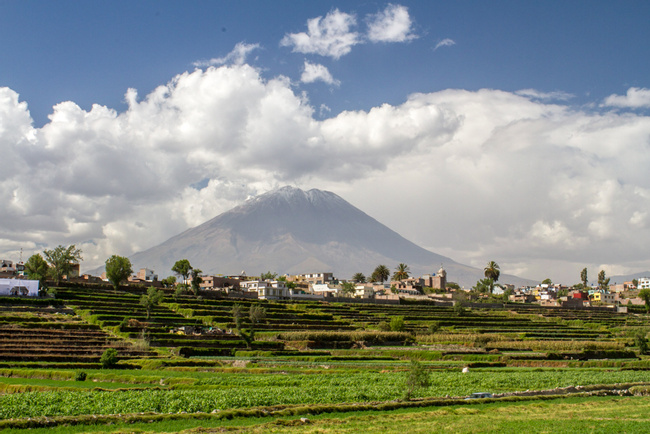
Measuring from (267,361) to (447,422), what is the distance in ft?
Result: 94.8

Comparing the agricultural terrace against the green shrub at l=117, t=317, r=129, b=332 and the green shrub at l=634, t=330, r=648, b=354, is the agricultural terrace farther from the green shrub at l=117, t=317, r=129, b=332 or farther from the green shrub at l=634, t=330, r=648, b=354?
the green shrub at l=634, t=330, r=648, b=354

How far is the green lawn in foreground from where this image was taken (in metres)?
20.9

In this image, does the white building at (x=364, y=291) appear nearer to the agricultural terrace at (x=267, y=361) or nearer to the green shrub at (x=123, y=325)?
the agricultural terrace at (x=267, y=361)

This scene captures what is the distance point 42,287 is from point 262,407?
80669 mm

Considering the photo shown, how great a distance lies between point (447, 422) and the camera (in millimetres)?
22969

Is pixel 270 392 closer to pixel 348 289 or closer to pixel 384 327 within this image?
pixel 384 327

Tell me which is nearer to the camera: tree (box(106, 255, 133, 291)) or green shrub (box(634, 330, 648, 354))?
green shrub (box(634, 330, 648, 354))

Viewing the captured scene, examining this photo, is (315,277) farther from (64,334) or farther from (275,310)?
(64,334)

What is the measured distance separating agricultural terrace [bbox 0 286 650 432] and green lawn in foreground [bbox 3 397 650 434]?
1.77ft

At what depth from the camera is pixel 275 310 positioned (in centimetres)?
9425

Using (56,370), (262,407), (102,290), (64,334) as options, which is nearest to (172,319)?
(64,334)

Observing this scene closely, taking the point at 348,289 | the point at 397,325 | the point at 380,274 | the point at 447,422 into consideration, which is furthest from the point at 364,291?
the point at 447,422

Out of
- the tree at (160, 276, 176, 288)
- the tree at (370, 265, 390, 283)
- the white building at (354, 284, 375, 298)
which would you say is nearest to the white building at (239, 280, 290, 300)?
the tree at (160, 276, 176, 288)

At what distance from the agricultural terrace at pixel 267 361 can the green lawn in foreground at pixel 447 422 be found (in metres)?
0.54
